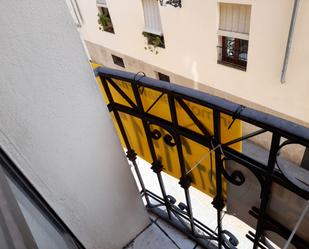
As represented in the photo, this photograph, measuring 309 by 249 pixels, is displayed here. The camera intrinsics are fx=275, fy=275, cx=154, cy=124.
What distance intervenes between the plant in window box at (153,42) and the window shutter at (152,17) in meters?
0.09

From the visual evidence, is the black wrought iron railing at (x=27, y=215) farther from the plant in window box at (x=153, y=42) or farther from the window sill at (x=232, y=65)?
the plant in window box at (x=153, y=42)

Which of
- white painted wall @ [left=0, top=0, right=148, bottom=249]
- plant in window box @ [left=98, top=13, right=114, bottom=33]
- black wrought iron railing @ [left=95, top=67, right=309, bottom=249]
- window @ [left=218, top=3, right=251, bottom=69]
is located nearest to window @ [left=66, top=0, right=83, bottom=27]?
plant in window box @ [left=98, top=13, right=114, bottom=33]

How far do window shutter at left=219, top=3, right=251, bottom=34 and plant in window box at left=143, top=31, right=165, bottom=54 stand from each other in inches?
62.8

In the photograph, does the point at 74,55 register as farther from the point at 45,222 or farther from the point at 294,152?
the point at 294,152

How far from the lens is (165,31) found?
5.18m

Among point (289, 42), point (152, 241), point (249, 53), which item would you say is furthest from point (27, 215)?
point (249, 53)

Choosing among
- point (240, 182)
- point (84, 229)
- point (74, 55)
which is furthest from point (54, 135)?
point (240, 182)

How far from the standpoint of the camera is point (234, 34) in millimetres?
4035

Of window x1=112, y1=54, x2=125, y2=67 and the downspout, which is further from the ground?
the downspout

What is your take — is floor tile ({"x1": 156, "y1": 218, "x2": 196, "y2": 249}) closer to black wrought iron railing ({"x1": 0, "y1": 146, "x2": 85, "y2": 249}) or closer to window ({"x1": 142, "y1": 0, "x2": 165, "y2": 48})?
black wrought iron railing ({"x1": 0, "y1": 146, "x2": 85, "y2": 249})

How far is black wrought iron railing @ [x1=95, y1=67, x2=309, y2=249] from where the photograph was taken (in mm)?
793

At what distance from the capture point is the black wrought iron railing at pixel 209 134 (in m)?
0.79

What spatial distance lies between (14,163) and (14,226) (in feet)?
0.65

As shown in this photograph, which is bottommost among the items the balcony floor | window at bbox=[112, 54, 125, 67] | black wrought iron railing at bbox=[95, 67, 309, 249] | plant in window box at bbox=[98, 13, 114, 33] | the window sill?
window at bbox=[112, 54, 125, 67]
